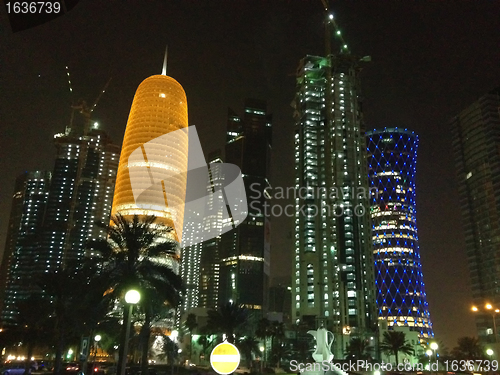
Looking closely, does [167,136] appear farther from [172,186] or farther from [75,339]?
[75,339]

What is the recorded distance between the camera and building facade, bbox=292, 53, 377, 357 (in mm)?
130625

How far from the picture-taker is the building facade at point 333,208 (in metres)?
131

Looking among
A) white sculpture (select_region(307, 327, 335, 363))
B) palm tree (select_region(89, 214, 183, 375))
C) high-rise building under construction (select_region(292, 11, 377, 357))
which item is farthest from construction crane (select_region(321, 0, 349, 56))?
white sculpture (select_region(307, 327, 335, 363))

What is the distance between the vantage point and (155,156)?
5098 inches

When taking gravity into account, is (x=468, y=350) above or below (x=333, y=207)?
below

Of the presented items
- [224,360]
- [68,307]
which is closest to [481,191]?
[68,307]

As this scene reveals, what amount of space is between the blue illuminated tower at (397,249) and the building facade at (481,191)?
2340cm

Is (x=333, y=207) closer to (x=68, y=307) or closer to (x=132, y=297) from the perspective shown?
(x=68, y=307)

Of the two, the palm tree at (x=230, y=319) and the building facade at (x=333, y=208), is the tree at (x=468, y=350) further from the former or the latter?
the palm tree at (x=230, y=319)

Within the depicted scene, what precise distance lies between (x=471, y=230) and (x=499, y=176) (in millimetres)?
22806

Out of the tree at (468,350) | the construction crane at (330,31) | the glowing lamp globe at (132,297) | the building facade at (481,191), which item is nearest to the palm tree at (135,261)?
the glowing lamp globe at (132,297)

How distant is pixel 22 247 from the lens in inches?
7653

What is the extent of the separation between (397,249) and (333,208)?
65.1 meters

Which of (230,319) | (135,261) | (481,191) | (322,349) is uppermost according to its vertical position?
(481,191)
